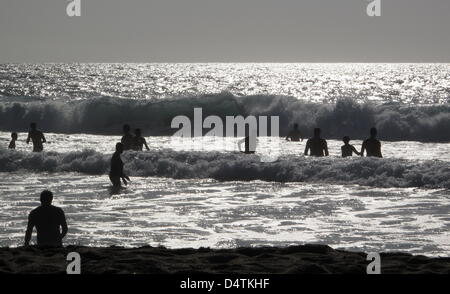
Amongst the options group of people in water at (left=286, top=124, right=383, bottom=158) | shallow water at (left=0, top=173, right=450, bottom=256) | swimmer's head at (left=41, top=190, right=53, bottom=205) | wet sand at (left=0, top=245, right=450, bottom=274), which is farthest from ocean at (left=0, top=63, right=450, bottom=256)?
wet sand at (left=0, top=245, right=450, bottom=274)

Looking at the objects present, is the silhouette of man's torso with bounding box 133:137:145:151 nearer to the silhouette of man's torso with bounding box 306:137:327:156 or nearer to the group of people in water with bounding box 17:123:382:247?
the group of people in water with bounding box 17:123:382:247

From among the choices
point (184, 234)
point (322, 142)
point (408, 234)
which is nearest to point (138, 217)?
point (184, 234)

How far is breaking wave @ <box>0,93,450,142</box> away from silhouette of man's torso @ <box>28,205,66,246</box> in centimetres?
2501

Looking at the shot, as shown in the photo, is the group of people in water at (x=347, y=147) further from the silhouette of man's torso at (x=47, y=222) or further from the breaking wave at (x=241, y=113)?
the breaking wave at (x=241, y=113)

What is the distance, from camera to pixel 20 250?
8.22 metres

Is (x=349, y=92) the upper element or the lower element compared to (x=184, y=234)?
upper

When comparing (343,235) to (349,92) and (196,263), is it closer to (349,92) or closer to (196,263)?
(196,263)

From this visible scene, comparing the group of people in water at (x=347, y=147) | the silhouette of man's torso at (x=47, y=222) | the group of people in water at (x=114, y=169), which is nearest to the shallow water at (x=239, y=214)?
the group of people in water at (x=114, y=169)

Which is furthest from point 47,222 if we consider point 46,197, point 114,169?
point 114,169

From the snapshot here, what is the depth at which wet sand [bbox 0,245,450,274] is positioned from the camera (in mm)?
6938

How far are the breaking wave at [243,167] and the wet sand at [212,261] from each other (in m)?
8.55

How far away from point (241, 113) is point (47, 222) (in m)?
31.7
